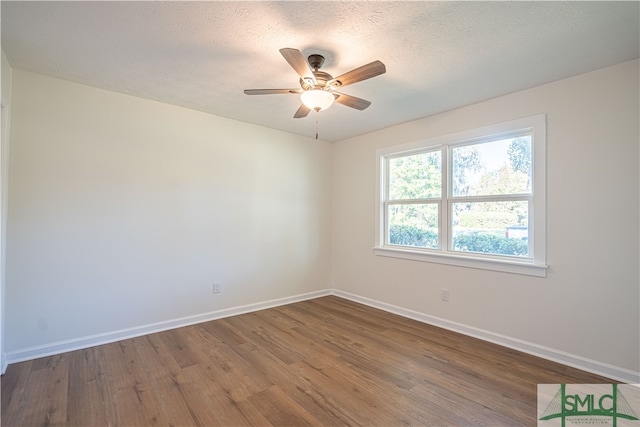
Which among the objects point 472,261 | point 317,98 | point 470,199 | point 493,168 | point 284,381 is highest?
point 317,98

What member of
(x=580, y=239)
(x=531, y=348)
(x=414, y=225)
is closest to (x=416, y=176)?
(x=414, y=225)

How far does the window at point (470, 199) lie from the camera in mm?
2883

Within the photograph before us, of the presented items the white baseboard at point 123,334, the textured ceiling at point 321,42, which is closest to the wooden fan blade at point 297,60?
the textured ceiling at point 321,42

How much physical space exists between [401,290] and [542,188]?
1.95 m

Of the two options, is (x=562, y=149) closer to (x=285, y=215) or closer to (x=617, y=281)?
(x=617, y=281)

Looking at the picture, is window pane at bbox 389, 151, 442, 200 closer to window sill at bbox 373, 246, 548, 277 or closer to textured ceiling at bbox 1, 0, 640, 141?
window sill at bbox 373, 246, 548, 277

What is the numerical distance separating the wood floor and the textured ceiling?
2490 mm

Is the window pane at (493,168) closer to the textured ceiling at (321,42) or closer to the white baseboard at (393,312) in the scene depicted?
the textured ceiling at (321,42)

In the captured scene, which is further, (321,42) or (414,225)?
(414,225)

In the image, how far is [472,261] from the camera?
3.25m

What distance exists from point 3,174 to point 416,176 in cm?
409

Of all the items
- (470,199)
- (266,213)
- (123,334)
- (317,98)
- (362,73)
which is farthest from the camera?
(266,213)

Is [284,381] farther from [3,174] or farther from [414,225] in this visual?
[3,174]

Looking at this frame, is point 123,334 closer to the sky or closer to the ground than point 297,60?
closer to the ground
